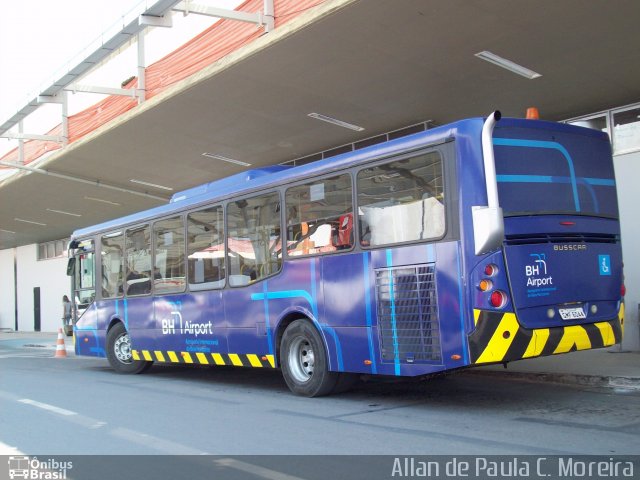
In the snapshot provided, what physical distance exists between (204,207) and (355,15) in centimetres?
391

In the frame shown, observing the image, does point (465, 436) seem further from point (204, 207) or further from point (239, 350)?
point (204, 207)

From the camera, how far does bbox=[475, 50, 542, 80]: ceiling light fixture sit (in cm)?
1073

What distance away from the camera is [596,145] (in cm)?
808

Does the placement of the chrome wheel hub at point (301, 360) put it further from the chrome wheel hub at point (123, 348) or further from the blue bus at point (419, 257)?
the chrome wheel hub at point (123, 348)

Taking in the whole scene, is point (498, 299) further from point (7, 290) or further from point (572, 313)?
point (7, 290)

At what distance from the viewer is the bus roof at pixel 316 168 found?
7191 millimetres

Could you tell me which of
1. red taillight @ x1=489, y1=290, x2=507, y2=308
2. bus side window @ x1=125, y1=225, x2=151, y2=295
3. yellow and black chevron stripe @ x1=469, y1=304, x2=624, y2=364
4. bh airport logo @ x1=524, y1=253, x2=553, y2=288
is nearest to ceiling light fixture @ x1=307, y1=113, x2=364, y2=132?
bus side window @ x1=125, y1=225, x2=151, y2=295

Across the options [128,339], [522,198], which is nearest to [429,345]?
[522,198]

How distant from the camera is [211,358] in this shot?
420 inches

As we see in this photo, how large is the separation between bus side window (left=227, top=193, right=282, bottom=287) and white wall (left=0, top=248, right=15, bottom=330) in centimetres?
3311

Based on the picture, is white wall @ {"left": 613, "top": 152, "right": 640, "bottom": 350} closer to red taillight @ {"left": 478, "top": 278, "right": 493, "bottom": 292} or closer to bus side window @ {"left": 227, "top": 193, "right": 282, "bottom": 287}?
red taillight @ {"left": 478, "top": 278, "right": 493, "bottom": 292}

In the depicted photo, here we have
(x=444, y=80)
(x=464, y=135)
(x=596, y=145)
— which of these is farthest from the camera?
(x=444, y=80)

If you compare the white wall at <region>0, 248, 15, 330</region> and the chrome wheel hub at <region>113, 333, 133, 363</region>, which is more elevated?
the white wall at <region>0, 248, 15, 330</region>

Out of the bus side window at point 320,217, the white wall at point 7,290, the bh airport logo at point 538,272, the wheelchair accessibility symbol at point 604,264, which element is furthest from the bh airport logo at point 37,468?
the white wall at point 7,290
